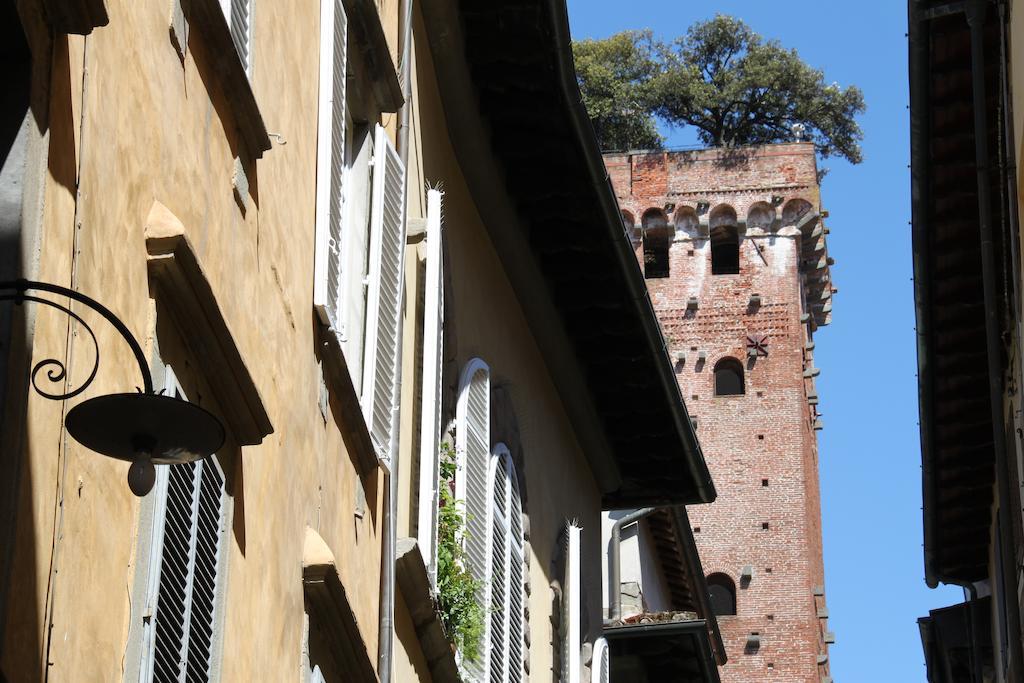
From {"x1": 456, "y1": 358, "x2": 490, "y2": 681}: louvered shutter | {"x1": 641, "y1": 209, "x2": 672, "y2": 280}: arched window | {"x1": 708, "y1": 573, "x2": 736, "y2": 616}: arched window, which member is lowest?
{"x1": 456, "y1": 358, "x2": 490, "y2": 681}: louvered shutter

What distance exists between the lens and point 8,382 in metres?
4.01

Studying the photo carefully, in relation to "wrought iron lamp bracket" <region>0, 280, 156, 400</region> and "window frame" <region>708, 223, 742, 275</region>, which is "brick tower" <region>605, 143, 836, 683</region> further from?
"wrought iron lamp bracket" <region>0, 280, 156, 400</region>

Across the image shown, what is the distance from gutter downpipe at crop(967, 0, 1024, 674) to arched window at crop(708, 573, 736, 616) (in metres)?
35.1

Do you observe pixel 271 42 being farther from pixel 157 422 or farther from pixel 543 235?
pixel 543 235

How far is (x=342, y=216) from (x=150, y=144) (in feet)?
8.96

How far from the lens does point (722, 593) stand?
48.1 meters

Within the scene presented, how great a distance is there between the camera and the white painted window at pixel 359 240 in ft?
23.7

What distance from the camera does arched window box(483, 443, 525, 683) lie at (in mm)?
10570

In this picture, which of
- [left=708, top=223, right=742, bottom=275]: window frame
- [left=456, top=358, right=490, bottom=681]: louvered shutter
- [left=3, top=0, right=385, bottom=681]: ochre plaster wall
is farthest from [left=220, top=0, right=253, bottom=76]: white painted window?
[left=708, top=223, right=742, bottom=275]: window frame

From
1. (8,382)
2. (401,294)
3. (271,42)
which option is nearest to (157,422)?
(8,382)

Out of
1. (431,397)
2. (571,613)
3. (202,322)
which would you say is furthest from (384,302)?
(571,613)

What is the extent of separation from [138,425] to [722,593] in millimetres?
44909

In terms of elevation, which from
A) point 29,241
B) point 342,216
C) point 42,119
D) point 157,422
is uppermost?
point 342,216

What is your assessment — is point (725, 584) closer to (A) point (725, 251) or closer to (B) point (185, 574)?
(A) point (725, 251)
